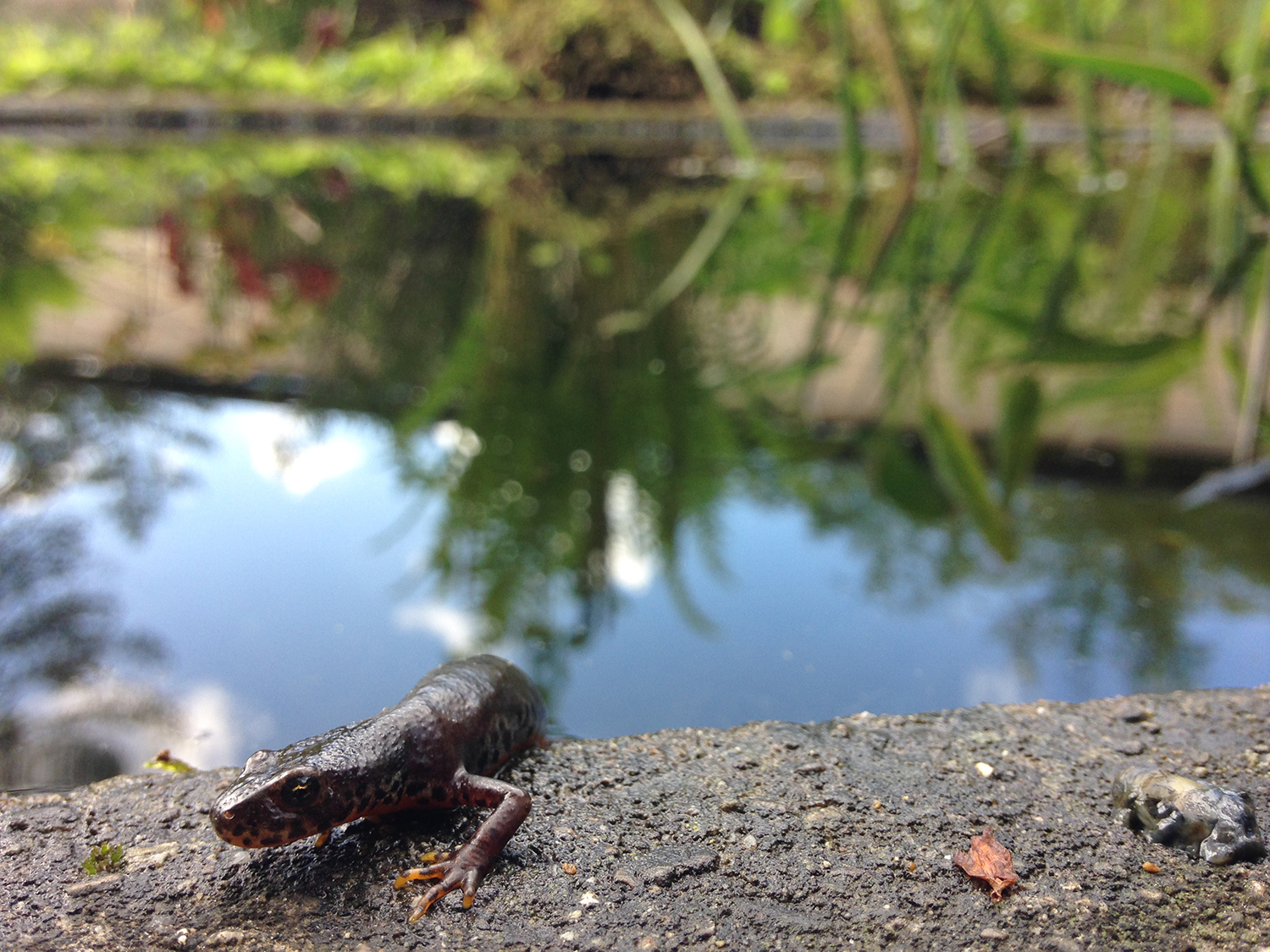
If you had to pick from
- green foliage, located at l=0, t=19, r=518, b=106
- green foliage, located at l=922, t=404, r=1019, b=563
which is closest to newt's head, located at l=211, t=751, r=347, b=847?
green foliage, located at l=922, t=404, r=1019, b=563

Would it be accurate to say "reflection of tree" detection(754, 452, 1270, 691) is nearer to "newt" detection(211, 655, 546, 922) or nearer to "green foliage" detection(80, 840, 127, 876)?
"newt" detection(211, 655, 546, 922)

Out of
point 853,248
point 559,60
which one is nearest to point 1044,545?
point 853,248

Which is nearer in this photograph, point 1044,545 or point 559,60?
point 1044,545

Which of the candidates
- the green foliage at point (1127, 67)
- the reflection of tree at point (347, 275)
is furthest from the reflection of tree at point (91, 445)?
the green foliage at point (1127, 67)

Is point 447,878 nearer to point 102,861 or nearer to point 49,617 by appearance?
point 102,861

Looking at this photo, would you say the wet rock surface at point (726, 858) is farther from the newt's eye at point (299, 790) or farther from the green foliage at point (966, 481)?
the green foliage at point (966, 481)

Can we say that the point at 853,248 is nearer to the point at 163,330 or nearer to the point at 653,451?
the point at 653,451

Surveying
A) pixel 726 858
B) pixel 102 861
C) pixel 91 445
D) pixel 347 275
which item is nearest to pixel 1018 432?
pixel 726 858
